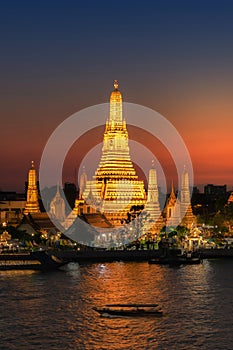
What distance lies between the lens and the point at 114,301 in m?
33.2

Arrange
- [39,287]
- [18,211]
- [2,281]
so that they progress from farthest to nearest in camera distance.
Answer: [18,211], [2,281], [39,287]

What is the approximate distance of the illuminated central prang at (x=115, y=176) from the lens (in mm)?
67562

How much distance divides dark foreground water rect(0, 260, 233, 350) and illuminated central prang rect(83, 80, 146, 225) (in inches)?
865

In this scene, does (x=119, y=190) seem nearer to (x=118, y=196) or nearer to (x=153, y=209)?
(x=118, y=196)

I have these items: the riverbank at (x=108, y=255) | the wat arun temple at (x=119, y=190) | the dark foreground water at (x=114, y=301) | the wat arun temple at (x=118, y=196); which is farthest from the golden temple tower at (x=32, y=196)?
the dark foreground water at (x=114, y=301)

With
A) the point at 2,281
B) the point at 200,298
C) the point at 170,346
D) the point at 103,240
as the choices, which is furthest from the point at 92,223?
the point at 170,346

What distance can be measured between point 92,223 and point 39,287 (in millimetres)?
26498

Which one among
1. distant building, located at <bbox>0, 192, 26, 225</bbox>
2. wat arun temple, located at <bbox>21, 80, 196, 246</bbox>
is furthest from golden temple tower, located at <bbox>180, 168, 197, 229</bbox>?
distant building, located at <bbox>0, 192, 26, 225</bbox>

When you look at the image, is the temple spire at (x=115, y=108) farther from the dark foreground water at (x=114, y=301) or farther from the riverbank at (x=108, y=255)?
the dark foreground water at (x=114, y=301)

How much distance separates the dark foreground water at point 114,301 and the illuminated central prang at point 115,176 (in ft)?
72.0

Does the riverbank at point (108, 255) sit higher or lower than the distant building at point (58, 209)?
lower

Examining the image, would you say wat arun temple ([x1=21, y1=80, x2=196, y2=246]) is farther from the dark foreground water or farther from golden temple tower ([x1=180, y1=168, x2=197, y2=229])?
the dark foreground water

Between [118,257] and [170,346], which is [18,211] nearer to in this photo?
[118,257]

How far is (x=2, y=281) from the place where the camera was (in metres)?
39.7
